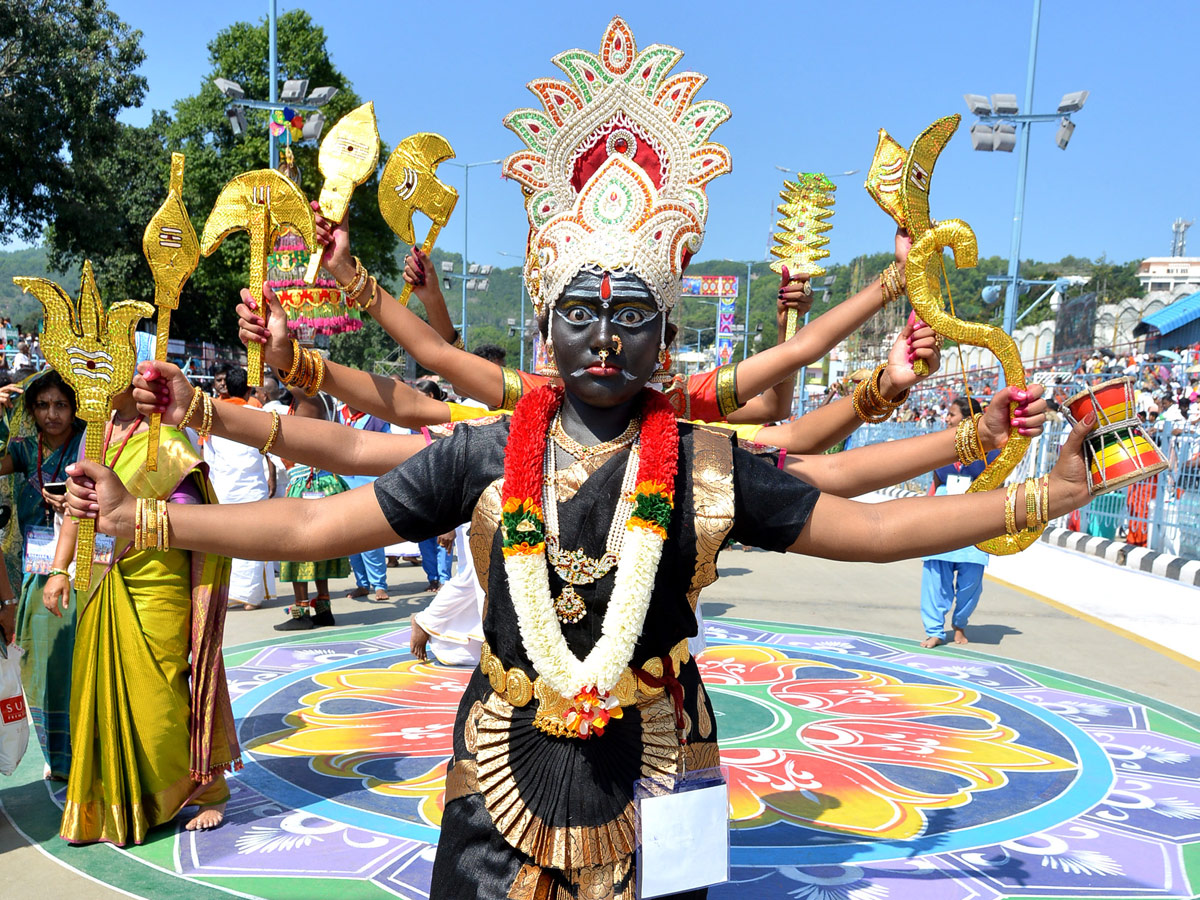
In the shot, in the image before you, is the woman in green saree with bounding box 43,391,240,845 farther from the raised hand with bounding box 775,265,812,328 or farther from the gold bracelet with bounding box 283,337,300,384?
the raised hand with bounding box 775,265,812,328

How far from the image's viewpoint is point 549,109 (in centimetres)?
307

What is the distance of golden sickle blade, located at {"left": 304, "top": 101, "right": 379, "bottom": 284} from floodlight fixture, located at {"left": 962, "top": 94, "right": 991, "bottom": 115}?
632 inches

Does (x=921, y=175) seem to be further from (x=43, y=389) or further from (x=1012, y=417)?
(x=43, y=389)

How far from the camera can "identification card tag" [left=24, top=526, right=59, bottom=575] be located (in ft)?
14.9

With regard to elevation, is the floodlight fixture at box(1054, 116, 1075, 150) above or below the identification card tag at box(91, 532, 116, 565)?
above

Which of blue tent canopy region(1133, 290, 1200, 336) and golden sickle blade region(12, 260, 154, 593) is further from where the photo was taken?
blue tent canopy region(1133, 290, 1200, 336)

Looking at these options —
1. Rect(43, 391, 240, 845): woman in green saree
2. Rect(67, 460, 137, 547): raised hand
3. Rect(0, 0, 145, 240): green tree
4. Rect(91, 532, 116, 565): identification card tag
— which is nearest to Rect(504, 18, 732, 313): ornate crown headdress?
Rect(67, 460, 137, 547): raised hand

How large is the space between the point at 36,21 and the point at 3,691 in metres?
21.6

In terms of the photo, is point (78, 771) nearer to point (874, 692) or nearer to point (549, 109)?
point (549, 109)

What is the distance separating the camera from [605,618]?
214 cm

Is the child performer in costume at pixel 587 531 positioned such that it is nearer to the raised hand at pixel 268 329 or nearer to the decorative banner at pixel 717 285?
the raised hand at pixel 268 329

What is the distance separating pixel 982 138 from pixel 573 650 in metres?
17.4

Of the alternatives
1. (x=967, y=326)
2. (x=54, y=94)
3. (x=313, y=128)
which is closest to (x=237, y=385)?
(x=313, y=128)

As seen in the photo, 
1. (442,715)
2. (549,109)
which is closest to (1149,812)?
(442,715)
